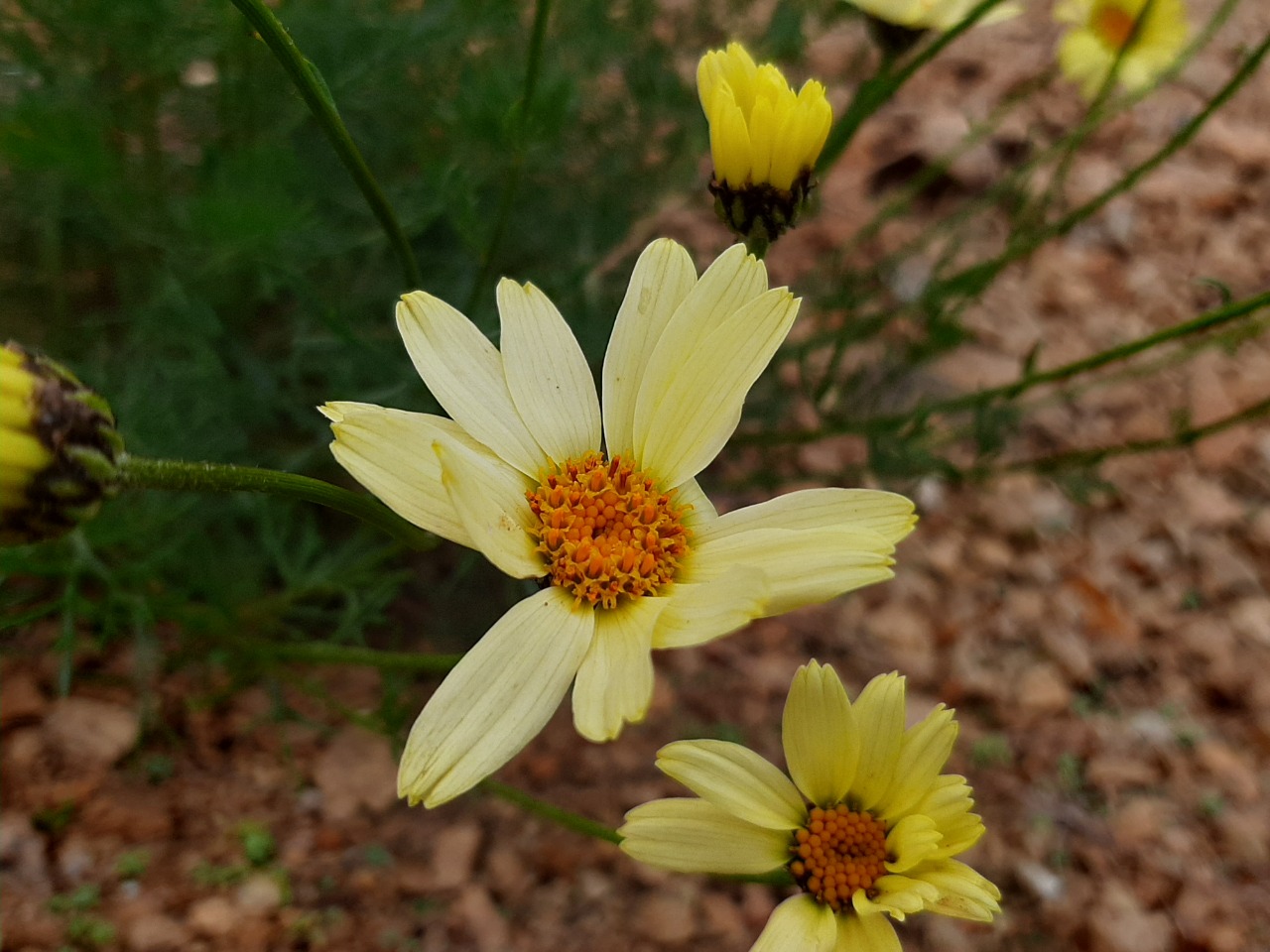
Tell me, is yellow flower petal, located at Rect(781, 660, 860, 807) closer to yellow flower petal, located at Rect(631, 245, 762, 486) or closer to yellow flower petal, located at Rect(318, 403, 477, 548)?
yellow flower petal, located at Rect(631, 245, 762, 486)

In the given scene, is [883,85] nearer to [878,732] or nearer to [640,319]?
[640,319]

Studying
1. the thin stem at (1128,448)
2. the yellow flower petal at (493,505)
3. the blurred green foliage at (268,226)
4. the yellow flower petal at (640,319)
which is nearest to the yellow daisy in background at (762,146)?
the yellow flower petal at (640,319)

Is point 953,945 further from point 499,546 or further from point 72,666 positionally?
point 72,666

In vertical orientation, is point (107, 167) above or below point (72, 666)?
above

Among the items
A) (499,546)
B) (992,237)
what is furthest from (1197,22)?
(499,546)

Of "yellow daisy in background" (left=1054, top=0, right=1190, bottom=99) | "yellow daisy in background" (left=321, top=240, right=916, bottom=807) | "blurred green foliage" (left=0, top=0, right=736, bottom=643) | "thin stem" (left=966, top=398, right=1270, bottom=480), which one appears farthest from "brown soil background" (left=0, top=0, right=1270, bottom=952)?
"yellow daisy in background" (left=321, top=240, right=916, bottom=807)

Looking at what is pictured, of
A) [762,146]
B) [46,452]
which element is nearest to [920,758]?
[762,146]
